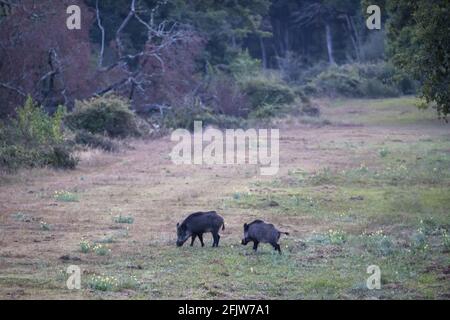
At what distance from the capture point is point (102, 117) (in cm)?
3384

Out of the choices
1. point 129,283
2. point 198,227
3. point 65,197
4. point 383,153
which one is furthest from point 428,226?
point 383,153

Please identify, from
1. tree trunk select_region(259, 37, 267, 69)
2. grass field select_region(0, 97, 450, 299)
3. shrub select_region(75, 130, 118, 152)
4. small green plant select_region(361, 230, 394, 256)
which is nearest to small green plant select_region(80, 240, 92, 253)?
grass field select_region(0, 97, 450, 299)

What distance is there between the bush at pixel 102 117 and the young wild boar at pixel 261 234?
19506 mm

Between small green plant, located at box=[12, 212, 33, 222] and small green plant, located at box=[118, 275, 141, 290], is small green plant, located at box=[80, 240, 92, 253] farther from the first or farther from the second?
small green plant, located at box=[12, 212, 33, 222]

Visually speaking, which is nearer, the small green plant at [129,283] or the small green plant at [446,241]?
the small green plant at [129,283]

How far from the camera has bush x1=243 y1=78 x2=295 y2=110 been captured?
4938 centimetres

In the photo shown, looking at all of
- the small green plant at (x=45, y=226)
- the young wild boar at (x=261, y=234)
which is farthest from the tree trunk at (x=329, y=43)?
the young wild boar at (x=261, y=234)

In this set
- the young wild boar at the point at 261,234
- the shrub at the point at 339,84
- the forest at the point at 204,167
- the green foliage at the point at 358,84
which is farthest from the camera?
the shrub at the point at 339,84

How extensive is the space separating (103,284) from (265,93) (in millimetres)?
39186

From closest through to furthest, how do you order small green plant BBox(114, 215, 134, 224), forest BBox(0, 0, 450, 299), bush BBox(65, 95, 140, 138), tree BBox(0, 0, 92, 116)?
forest BBox(0, 0, 450, 299) → small green plant BBox(114, 215, 134, 224) → bush BBox(65, 95, 140, 138) → tree BBox(0, 0, 92, 116)

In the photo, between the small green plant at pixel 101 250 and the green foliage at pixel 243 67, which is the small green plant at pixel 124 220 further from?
the green foliage at pixel 243 67

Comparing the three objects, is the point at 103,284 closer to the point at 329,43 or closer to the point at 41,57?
the point at 41,57

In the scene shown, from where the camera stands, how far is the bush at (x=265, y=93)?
1944 inches

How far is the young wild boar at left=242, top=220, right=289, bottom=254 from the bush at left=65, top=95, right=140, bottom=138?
768 inches
